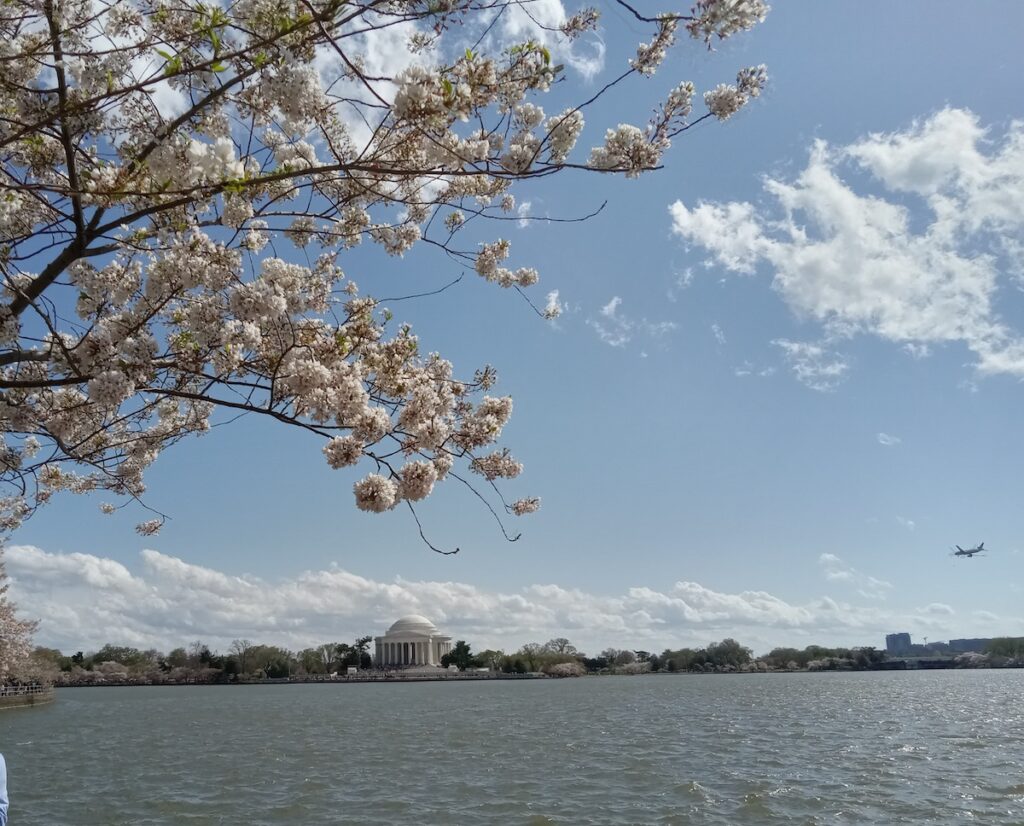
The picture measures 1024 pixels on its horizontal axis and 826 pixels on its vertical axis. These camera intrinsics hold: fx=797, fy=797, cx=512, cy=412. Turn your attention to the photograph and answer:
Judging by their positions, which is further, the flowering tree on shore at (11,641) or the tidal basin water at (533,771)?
the flowering tree on shore at (11,641)

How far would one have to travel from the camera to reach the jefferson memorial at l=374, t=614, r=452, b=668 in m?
140

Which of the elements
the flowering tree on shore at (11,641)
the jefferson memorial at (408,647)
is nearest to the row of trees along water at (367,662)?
the jefferson memorial at (408,647)

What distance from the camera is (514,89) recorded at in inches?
173

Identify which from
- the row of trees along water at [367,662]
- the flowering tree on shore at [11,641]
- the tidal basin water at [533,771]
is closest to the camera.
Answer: the tidal basin water at [533,771]

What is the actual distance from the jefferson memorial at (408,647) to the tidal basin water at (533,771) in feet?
351

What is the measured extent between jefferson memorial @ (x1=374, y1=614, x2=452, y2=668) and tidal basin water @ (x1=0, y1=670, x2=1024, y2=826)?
107 m

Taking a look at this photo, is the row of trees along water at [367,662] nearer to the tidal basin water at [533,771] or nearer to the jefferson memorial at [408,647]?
the jefferson memorial at [408,647]

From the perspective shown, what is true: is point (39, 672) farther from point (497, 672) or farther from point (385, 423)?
point (497, 672)

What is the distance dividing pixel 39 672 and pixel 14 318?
61.3 meters

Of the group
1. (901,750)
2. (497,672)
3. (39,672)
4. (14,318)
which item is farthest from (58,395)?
(497,672)

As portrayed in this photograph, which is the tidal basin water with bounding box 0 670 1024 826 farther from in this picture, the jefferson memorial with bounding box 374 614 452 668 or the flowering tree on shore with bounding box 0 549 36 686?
the jefferson memorial with bounding box 374 614 452 668

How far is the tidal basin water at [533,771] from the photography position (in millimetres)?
14727

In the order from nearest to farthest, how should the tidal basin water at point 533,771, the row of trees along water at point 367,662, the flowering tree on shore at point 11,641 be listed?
the tidal basin water at point 533,771, the flowering tree on shore at point 11,641, the row of trees along water at point 367,662

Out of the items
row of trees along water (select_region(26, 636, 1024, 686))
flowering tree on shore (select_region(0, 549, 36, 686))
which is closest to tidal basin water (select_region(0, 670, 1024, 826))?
flowering tree on shore (select_region(0, 549, 36, 686))
